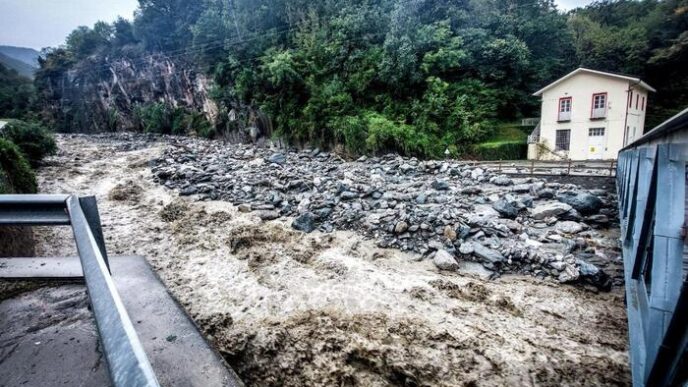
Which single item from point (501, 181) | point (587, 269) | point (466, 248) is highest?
point (501, 181)

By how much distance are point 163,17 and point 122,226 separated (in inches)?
1638

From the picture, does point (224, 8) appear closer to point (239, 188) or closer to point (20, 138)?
point (20, 138)

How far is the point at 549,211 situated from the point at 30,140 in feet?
68.9

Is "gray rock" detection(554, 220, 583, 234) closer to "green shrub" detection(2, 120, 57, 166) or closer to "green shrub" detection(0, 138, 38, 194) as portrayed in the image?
"green shrub" detection(0, 138, 38, 194)

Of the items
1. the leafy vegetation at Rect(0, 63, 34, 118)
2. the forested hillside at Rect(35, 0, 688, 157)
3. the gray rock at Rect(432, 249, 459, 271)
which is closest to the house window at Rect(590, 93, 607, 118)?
the forested hillside at Rect(35, 0, 688, 157)

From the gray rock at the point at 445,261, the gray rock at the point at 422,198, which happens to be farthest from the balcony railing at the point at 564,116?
the gray rock at the point at 445,261

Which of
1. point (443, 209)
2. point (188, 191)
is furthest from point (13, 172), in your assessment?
point (443, 209)

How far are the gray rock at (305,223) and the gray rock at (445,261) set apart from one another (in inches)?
109

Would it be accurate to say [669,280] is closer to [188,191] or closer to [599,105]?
[188,191]

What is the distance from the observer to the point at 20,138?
1366 centimetres

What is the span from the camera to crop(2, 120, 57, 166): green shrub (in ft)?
43.9

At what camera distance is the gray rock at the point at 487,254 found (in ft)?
17.0

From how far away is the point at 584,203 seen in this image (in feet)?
24.1

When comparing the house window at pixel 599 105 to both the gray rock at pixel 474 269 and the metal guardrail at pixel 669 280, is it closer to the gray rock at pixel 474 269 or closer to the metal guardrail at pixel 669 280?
the gray rock at pixel 474 269
